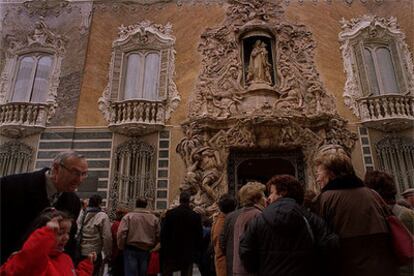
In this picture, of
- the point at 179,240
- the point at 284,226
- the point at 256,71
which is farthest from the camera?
the point at 256,71

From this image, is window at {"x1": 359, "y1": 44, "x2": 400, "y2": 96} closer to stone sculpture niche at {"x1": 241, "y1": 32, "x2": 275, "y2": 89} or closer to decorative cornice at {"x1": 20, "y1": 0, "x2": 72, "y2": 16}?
stone sculpture niche at {"x1": 241, "y1": 32, "x2": 275, "y2": 89}

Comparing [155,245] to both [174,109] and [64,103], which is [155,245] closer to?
[174,109]

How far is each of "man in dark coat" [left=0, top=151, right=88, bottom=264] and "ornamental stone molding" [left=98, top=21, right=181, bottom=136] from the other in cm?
755

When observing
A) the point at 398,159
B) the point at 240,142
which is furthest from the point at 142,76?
the point at 398,159

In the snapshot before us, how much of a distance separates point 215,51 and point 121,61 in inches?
129

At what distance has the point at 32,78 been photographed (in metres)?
11.9

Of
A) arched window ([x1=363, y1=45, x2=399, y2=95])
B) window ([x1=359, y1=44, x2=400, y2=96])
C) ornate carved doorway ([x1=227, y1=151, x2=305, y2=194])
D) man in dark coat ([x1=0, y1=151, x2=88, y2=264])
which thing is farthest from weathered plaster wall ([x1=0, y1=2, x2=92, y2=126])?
arched window ([x1=363, y1=45, x2=399, y2=95])

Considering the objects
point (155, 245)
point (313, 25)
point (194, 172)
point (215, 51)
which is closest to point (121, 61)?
point (215, 51)

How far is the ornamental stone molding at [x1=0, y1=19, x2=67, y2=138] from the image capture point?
1089 cm

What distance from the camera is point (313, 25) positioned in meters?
12.7

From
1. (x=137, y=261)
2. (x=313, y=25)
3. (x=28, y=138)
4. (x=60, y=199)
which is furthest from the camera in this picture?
(x=313, y=25)

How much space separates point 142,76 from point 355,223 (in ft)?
33.7

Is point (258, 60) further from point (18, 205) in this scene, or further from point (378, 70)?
point (18, 205)

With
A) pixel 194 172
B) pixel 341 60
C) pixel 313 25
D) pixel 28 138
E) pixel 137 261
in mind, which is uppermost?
pixel 313 25
